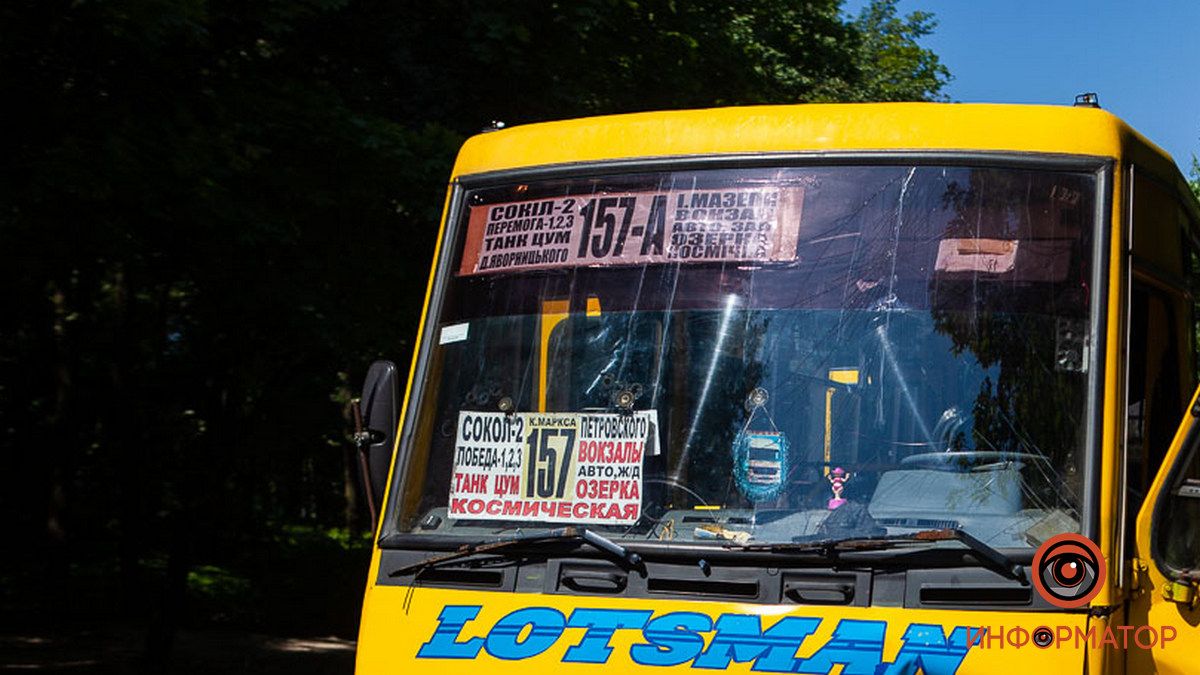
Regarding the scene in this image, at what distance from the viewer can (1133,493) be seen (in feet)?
14.3

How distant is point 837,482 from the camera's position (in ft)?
13.8

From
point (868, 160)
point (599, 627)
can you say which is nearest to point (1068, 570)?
point (599, 627)

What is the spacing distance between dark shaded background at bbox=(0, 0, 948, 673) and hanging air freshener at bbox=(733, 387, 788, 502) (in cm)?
607

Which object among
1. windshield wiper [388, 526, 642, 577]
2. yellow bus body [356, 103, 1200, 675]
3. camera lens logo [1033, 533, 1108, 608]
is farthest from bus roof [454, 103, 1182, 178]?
windshield wiper [388, 526, 642, 577]

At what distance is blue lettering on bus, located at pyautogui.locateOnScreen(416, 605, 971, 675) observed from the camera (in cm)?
382

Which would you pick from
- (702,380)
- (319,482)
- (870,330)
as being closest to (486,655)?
(702,380)

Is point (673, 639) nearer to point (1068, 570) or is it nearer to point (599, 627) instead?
point (599, 627)

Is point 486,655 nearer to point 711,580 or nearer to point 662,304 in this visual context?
point 711,580

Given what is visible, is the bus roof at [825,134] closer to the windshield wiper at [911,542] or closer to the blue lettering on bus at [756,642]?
the windshield wiper at [911,542]

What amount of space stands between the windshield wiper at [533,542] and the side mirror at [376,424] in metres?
0.41

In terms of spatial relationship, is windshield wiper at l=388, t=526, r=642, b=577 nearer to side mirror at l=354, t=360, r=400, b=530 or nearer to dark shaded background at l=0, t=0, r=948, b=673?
side mirror at l=354, t=360, r=400, b=530

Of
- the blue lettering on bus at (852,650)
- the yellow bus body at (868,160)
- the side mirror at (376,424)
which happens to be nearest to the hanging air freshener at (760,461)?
the yellow bus body at (868,160)

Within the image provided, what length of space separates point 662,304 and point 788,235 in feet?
1.35

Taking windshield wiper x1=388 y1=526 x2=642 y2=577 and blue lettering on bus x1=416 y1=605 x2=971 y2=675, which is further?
windshield wiper x1=388 y1=526 x2=642 y2=577
